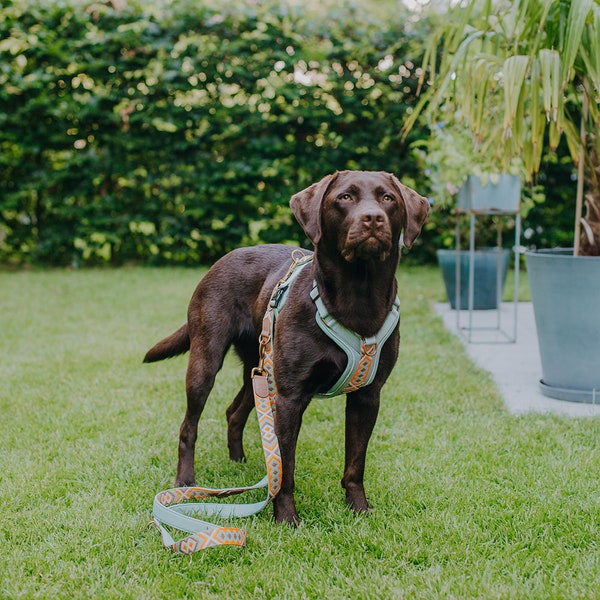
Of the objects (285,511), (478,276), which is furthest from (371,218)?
(478,276)

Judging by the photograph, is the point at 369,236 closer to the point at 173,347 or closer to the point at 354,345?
the point at 354,345

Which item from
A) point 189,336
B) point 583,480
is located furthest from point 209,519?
point 583,480

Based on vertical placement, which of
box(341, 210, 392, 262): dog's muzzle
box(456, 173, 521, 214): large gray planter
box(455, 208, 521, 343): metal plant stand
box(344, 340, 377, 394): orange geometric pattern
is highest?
box(341, 210, 392, 262): dog's muzzle

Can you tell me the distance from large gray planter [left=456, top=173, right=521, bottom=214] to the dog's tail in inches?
115

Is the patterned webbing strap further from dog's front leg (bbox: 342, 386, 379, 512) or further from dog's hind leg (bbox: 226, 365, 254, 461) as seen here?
dog's hind leg (bbox: 226, 365, 254, 461)

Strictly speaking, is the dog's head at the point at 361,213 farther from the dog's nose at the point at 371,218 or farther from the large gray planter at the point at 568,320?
the large gray planter at the point at 568,320

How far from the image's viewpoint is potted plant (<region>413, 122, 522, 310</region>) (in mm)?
5152

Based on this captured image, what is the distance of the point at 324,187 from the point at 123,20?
7.63m

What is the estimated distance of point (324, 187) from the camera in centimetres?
233

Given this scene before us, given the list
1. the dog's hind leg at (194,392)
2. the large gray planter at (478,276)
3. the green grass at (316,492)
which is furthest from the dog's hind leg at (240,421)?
the large gray planter at (478,276)

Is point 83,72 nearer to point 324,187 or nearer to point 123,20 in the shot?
point 123,20

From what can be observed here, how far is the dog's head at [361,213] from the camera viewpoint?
2160 mm

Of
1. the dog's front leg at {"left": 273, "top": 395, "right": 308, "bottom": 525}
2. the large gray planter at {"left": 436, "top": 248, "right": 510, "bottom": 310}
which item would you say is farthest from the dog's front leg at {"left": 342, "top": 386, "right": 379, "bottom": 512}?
the large gray planter at {"left": 436, "top": 248, "right": 510, "bottom": 310}

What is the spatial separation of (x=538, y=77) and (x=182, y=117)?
6.32 metres
